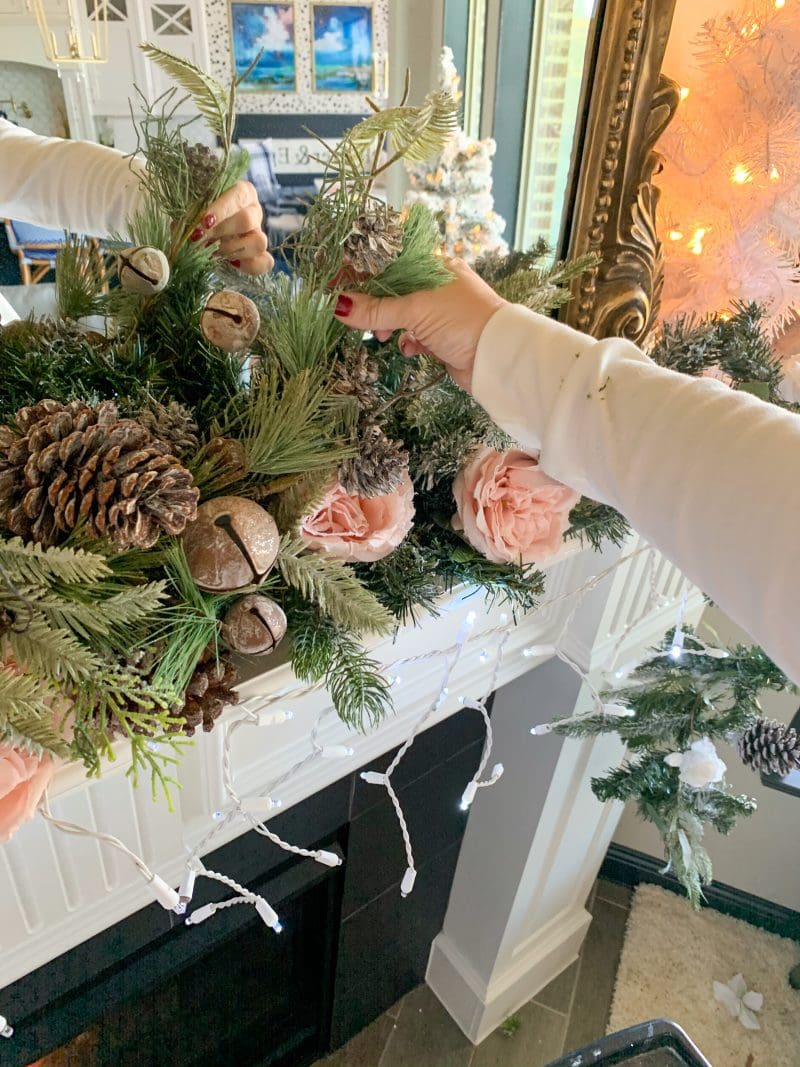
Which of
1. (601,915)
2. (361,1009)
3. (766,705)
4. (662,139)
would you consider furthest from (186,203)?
(601,915)

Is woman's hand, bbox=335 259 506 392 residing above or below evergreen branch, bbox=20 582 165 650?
above

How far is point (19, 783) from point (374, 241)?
1.25 feet

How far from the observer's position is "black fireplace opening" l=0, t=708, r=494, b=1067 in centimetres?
88

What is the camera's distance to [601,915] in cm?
170

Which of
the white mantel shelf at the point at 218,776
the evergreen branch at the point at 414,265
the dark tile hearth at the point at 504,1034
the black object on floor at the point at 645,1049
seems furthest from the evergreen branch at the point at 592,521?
the dark tile hearth at the point at 504,1034

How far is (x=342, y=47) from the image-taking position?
52 centimetres

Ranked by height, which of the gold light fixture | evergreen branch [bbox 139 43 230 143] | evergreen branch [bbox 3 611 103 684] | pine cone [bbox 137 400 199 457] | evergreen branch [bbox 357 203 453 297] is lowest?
evergreen branch [bbox 3 611 103 684]

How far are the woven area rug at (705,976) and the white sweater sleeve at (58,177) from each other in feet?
5.79

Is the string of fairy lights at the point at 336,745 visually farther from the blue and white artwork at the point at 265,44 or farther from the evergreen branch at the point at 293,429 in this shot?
the blue and white artwork at the point at 265,44

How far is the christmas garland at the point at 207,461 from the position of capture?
1.15 feet

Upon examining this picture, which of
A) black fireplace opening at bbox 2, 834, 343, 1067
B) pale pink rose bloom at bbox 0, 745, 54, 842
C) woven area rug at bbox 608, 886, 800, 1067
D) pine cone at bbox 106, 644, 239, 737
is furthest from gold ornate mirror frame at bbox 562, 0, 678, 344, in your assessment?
woven area rug at bbox 608, 886, 800, 1067

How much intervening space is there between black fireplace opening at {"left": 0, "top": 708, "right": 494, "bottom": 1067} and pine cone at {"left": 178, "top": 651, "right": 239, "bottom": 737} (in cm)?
54

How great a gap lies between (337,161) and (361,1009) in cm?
158

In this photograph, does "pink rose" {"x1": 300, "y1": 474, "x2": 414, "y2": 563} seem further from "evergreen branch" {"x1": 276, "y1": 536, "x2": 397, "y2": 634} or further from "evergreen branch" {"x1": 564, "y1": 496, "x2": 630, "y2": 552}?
"evergreen branch" {"x1": 564, "y1": 496, "x2": 630, "y2": 552}
